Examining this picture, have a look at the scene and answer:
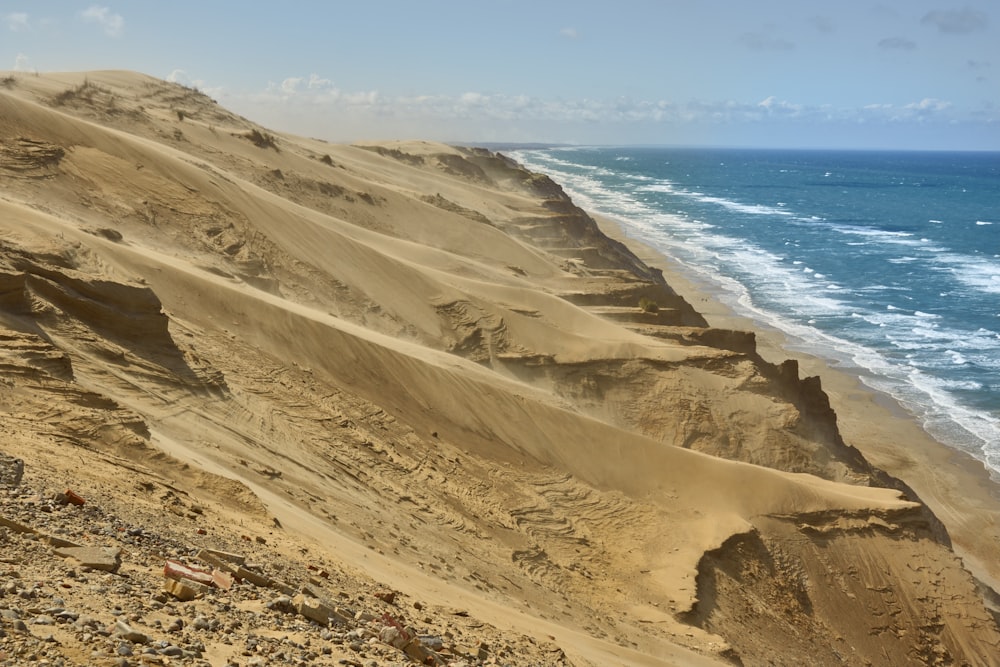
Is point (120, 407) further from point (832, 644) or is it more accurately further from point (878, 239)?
point (878, 239)

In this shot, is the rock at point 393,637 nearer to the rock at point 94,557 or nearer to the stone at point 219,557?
the stone at point 219,557

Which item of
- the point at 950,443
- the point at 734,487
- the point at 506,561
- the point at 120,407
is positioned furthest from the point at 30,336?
the point at 950,443

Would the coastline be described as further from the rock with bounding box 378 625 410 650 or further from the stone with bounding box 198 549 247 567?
the stone with bounding box 198 549 247 567

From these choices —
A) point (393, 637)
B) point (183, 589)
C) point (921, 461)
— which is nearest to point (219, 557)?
point (183, 589)

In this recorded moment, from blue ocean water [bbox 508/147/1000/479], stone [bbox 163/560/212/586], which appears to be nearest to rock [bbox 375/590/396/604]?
stone [bbox 163/560/212/586]

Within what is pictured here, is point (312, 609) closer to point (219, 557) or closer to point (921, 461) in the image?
point (219, 557)

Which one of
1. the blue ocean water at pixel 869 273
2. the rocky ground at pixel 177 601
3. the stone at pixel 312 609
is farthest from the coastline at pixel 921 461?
the stone at pixel 312 609
